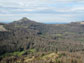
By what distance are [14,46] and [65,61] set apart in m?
68.3

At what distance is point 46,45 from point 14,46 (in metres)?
32.7

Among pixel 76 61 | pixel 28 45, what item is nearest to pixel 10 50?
pixel 28 45

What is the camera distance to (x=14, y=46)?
165750 millimetres

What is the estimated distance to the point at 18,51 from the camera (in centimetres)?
15700

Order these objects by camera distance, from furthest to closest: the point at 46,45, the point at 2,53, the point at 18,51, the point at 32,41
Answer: the point at 32,41 < the point at 46,45 < the point at 18,51 < the point at 2,53

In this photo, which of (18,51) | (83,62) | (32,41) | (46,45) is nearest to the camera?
(83,62)

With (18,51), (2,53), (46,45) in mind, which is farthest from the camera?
(46,45)

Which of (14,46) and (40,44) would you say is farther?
(40,44)

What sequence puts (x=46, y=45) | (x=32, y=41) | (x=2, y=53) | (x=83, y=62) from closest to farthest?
1. (x=83, y=62)
2. (x=2, y=53)
3. (x=46, y=45)
4. (x=32, y=41)

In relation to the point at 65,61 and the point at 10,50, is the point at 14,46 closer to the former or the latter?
the point at 10,50

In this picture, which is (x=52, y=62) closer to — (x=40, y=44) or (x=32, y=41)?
(x=40, y=44)

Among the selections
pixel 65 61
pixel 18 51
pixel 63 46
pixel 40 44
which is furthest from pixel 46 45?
pixel 65 61

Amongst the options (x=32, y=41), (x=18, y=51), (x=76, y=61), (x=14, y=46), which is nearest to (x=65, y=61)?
(x=76, y=61)

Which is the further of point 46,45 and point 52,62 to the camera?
point 46,45
